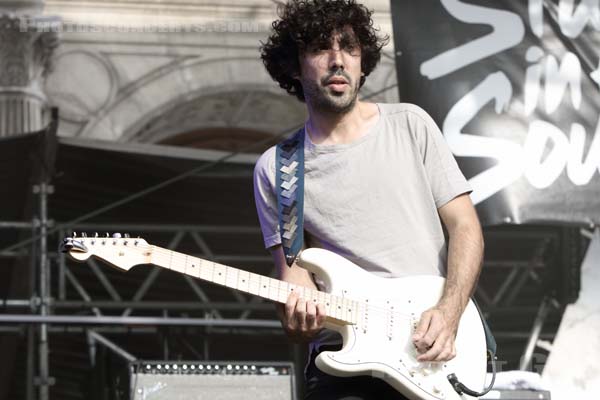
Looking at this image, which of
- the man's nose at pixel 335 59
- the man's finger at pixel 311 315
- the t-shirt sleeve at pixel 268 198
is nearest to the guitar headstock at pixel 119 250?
the t-shirt sleeve at pixel 268 198

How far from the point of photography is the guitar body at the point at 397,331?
379 cm

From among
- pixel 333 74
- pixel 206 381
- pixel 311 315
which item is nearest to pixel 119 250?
pixel 311 315

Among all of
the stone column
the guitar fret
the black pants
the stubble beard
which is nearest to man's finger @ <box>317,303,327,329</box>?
the black pants

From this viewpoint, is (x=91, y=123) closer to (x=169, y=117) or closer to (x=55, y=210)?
(x=169, y=117)

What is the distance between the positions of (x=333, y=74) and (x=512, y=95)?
8.95 ft

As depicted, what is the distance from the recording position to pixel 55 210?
846cm

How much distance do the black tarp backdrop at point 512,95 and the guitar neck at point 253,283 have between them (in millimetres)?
2634

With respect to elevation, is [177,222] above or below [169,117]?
below

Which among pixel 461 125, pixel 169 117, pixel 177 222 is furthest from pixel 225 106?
pixel 461 125

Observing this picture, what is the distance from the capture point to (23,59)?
9086mm

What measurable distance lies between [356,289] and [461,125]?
8.90ft

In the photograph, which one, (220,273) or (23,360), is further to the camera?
(23,360)

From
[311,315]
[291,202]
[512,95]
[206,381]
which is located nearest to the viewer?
[311,315]

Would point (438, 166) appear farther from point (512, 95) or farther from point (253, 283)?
point (512, 95)
